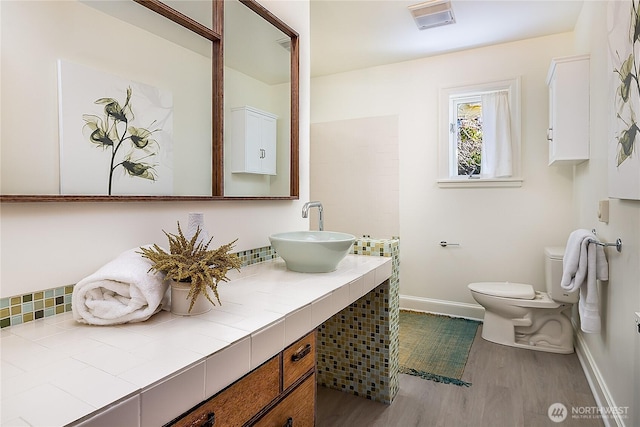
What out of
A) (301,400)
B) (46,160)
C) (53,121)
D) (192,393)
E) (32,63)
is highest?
(32,63)

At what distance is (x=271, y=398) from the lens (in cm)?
104

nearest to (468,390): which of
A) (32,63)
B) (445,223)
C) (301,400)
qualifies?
(301,400)

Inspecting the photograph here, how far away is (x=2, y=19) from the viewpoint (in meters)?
0.92

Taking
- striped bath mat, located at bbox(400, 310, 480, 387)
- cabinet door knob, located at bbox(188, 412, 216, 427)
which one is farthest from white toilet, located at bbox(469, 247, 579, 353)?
cabinet door knob, located at bbox(188, 412, 216, 427)

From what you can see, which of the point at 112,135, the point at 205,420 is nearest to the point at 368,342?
the point at 205,420

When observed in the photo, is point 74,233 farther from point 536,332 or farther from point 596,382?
point 536,332

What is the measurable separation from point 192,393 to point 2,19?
1023 millimetres

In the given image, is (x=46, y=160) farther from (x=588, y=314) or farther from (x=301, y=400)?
(x=588, y=314)

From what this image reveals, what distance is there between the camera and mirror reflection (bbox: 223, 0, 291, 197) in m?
1.65

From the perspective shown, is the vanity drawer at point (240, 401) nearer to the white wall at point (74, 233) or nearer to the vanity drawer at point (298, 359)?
the vanity drawer at point (298, 359)

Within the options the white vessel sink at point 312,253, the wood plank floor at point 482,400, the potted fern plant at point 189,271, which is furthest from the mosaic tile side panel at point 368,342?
the potted fern plant at point 189,271

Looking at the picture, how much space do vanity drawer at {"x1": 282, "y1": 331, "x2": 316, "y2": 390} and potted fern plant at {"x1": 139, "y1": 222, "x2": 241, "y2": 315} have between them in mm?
281

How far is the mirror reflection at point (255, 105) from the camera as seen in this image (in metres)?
1.65

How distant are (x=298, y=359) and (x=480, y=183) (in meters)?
2.69
